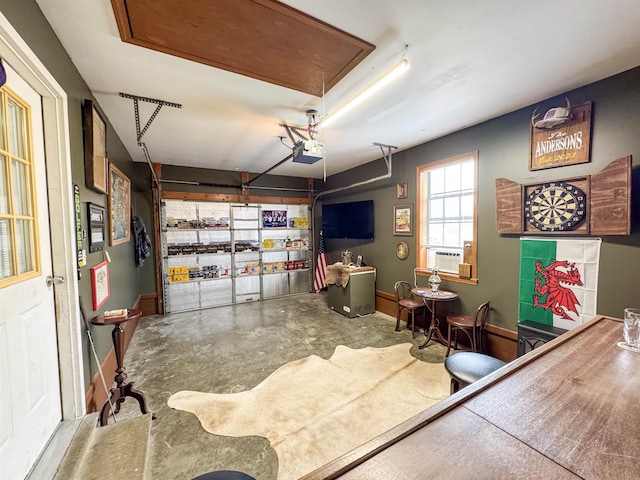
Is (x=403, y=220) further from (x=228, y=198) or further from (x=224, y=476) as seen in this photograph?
(x=224, y=476)

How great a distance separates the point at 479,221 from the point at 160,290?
5.40 meters

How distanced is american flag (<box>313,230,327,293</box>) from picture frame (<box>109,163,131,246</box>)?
12.3ft

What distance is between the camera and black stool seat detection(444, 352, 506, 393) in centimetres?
162

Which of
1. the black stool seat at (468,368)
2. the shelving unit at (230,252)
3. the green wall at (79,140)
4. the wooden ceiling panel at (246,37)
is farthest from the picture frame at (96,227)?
the black stool seat at (468,368)

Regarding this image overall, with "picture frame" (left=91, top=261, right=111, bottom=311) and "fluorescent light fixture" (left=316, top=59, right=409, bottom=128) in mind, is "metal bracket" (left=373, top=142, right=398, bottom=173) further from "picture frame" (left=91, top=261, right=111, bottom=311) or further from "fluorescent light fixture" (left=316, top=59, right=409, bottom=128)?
"picture frame" (left=91, top=261, right=111, bottom=311)

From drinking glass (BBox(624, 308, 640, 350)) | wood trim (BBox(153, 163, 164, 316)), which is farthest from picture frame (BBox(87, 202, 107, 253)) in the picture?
drinking glass (BBox(624, 308, 640, 350))

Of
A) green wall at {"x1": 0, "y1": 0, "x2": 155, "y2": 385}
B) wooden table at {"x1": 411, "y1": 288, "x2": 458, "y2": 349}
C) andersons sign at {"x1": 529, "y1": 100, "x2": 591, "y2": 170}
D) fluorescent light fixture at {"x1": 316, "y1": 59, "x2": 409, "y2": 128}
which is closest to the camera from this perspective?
green wall at {"x1": 0, "y1": 0, "x2": 155, "y2": 385}

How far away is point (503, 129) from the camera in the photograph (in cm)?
297

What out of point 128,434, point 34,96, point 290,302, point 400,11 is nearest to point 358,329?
point 290,302

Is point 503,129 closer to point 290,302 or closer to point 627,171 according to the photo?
point 627,171

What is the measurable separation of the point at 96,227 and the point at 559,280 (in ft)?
14.3

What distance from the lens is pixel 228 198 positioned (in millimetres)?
5594

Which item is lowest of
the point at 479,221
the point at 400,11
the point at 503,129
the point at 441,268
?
the point at 441,268

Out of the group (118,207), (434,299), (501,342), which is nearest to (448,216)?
(434,299)
